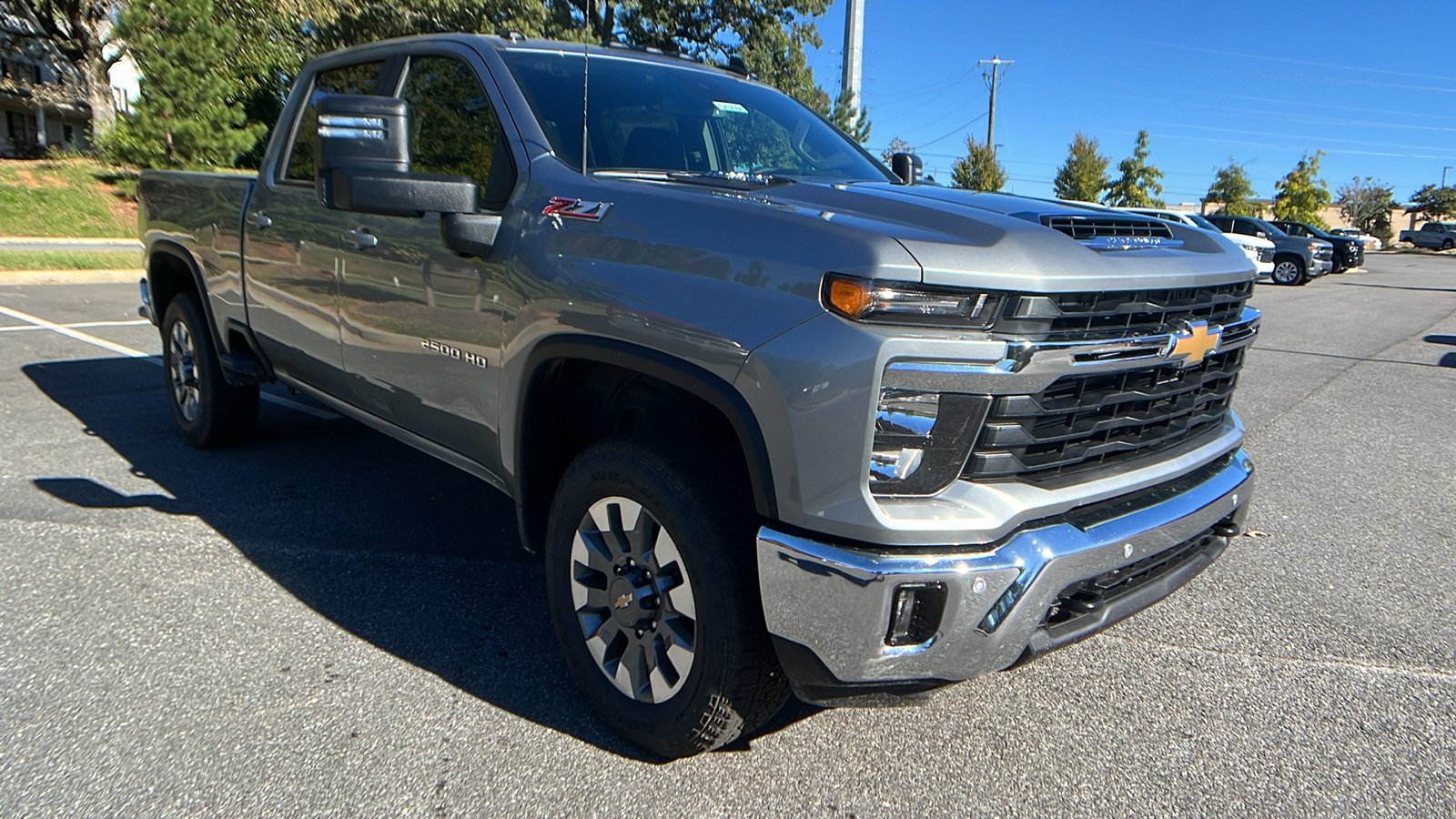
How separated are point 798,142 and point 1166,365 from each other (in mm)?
1714

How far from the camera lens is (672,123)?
11.5 ft

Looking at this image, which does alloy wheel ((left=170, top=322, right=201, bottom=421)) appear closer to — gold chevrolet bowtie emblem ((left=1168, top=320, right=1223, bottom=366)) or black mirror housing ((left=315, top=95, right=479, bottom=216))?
black mirror housing ((left=315, top=95, right=479, bottom=216))

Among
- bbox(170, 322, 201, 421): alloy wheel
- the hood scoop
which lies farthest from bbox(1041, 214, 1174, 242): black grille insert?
bbox(170, 322, 201, 421): alloy wheel

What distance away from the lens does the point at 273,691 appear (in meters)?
2.98

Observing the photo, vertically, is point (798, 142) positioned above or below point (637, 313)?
above

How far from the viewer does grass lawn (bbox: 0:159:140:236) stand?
18047 millimetres

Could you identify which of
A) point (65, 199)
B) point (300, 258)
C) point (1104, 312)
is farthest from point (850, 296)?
point (65, 199)

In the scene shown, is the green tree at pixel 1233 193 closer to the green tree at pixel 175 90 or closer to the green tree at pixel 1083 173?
the green tree at pixel 1083 173

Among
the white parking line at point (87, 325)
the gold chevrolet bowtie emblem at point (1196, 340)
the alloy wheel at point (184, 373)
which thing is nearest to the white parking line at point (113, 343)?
the white parking line at point (87, 325)

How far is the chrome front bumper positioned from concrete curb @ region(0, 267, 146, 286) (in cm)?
1345

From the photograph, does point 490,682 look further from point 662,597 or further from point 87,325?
point 87,325

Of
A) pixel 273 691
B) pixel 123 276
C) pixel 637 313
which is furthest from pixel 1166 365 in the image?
pixel 123 276

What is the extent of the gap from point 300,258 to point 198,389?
1.65m

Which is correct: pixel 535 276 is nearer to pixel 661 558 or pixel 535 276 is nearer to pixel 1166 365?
pixel 661 558
